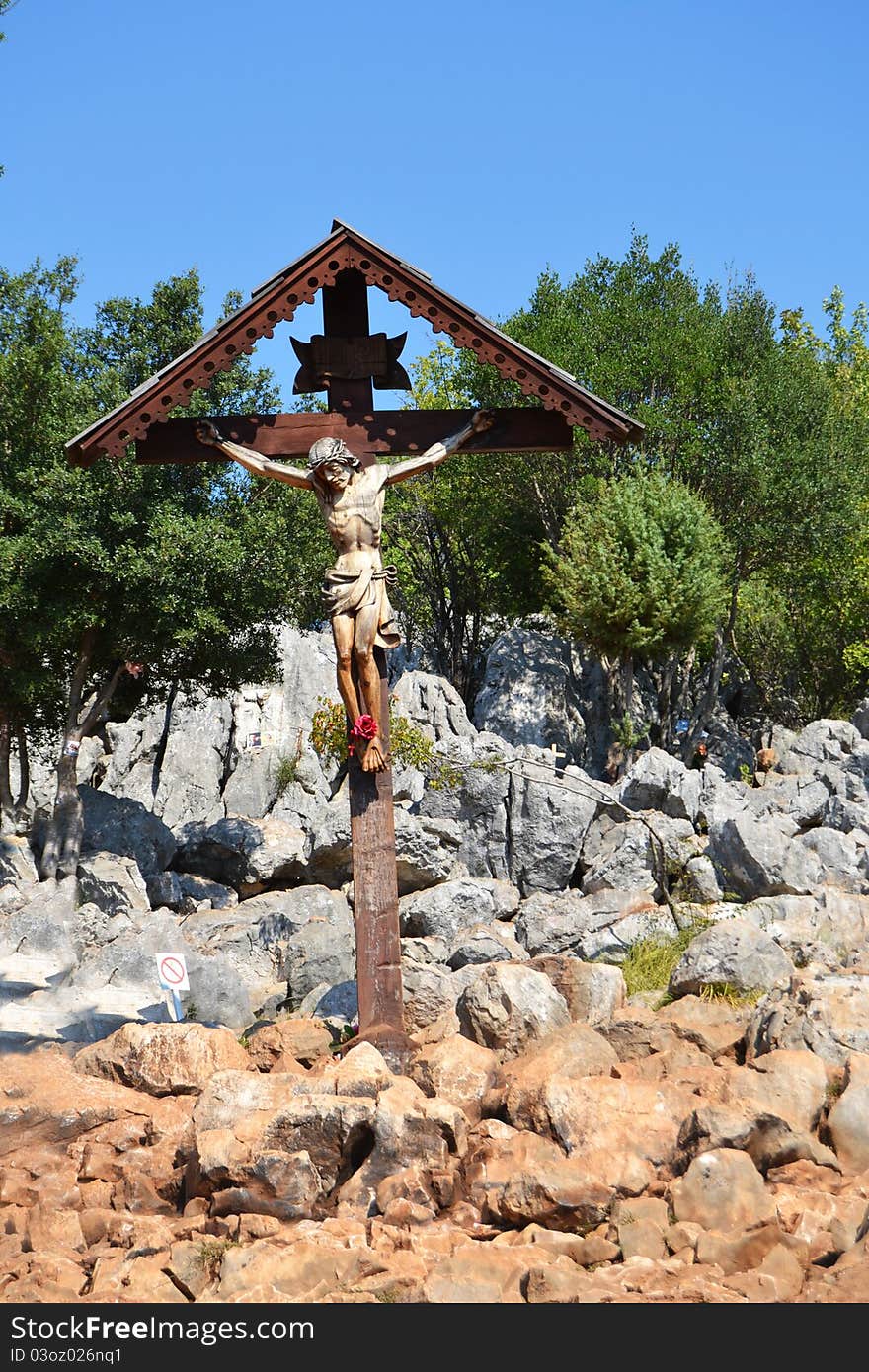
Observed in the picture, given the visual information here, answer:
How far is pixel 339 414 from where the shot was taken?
9.27m

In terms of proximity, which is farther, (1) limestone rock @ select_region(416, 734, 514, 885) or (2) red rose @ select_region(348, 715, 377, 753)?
(1) limestone rock @ select_region(416, 734, 514, 885)

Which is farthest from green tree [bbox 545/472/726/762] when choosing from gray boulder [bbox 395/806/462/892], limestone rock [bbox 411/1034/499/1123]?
limestone rock [bbox 411/1034/499/1123]

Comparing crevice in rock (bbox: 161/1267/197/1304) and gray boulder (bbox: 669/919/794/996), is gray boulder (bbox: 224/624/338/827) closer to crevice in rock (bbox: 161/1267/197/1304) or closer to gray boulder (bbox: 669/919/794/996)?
gray boulder (bbox: 669/919/794/996)

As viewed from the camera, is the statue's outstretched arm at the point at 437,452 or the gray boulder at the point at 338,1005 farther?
the gray boulder at the point at 338,1005

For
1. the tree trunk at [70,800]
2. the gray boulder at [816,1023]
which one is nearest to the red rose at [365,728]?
the gray boulder at [816,1023]

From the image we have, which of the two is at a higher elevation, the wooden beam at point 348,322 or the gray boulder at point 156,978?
the wooden beam at point 348,322

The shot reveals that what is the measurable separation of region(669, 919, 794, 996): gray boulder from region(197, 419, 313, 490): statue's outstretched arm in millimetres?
4254

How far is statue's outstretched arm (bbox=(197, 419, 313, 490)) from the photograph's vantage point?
29.9 feet

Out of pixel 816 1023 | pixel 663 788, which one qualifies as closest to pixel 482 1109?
pixel 816 1023

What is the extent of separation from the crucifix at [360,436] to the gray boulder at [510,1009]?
601 mm

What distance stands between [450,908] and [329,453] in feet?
23.3

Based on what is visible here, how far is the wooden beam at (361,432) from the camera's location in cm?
925

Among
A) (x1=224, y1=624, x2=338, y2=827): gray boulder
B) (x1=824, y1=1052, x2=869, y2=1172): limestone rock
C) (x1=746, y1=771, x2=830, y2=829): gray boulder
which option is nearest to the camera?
(x1=824, y1=1052, x2=869, y2=1172): limestone rock

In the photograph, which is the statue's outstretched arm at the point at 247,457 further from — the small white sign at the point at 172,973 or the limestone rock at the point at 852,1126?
the limestone rock at the point at 852,1126
